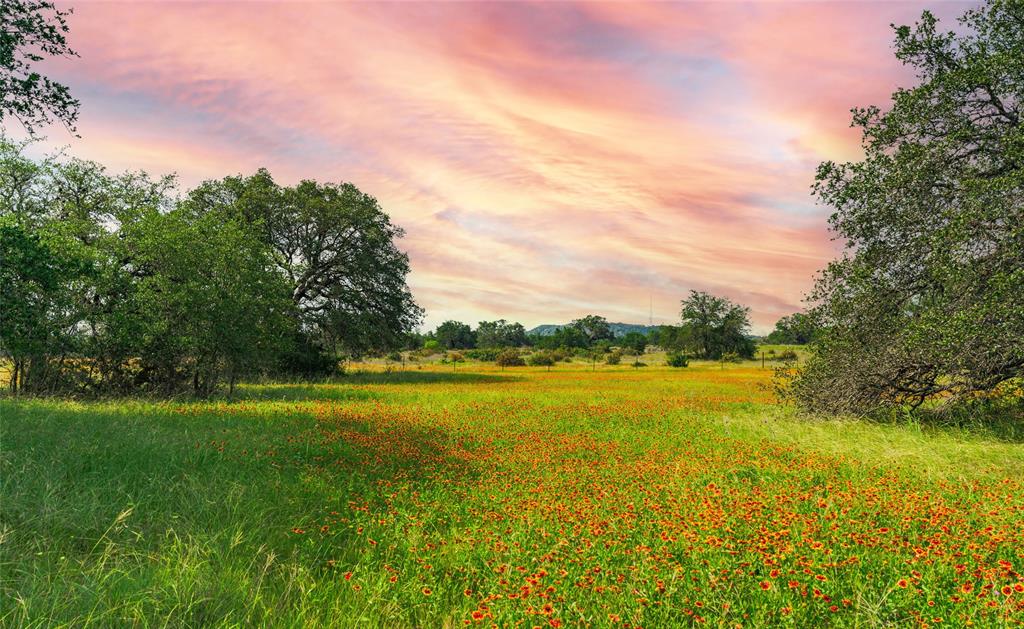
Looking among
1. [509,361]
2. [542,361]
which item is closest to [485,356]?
[542,361]

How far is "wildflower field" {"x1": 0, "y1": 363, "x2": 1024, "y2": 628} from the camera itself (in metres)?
4.47

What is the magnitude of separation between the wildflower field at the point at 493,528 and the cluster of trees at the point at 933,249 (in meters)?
2.58

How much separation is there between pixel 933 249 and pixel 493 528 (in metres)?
14.0

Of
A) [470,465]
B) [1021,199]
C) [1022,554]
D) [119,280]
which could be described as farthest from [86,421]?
[1021,199]

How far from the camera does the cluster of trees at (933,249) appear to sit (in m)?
12.5

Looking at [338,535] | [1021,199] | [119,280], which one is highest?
[1021,199]

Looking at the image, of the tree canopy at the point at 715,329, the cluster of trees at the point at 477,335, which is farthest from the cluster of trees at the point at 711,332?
the cluster of trees at the point at 477,335

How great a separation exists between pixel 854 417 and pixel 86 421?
19606 mm

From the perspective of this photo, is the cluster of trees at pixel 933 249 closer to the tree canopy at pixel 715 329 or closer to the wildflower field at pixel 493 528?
the wildflower field at pixel 493 528

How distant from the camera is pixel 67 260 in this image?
604 inches

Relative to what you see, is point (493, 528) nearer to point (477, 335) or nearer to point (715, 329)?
point (715, 329)

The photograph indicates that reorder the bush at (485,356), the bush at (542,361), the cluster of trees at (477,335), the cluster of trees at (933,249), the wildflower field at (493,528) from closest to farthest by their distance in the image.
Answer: the wildflower field at (493,528) < the cluster of trees at (933,249) < the bush at (542,361) < the bush at (485,356) < the cluster of trees at (477,335)

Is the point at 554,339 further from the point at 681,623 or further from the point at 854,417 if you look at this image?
the point at 681,623

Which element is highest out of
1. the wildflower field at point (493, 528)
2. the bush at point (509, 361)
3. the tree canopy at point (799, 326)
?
the tree canopy at point (799, 326)
